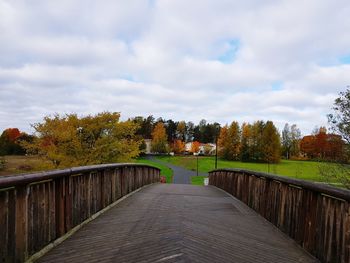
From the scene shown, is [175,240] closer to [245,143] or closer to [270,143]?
[270,143]

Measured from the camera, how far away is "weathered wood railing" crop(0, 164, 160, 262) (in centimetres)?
407

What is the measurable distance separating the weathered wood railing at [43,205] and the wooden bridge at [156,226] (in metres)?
0.01

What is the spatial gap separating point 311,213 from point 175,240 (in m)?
1.99

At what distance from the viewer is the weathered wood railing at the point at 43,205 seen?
13.4 feet

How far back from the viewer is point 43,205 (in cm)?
511

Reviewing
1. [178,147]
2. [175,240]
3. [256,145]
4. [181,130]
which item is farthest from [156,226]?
[181,130]

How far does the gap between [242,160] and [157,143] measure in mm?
37597

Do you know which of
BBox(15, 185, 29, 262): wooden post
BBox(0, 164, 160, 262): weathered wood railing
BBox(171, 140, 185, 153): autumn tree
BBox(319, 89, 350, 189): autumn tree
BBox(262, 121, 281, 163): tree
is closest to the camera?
BBox(0, 164, 160, 262): weathered wood railing

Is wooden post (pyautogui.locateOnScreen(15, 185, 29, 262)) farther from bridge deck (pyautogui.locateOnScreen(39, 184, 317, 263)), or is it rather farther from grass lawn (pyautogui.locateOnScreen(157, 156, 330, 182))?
grass lawn (pyautogui.locateOnScreen(157, 156, 330, 182))

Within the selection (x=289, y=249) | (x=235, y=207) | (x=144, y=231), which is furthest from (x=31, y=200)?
(x=235, y=207)

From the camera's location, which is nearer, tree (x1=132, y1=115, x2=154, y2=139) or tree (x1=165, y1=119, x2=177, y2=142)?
tree (x1=132, y1=115, x2=154, y2=139)

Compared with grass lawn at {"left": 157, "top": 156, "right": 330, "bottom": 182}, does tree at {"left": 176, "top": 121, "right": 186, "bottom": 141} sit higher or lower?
higher

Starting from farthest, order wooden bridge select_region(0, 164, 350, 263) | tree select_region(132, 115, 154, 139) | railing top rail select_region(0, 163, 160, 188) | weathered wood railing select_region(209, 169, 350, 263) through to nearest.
A: tree select_region(132, 115, 154, 139) < weathered wood railing select_region(209, 169, 350, 263) < wooden bridge select_region(0, 164, 350, 263) < railing top rail select_region(0, 163, 160, 188)

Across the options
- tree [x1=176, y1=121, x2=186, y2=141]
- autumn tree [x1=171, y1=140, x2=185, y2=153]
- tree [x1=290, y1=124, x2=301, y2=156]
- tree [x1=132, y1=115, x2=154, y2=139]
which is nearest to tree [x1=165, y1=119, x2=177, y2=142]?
tree [x1=176, y1=121, x2=186, y2=141]
